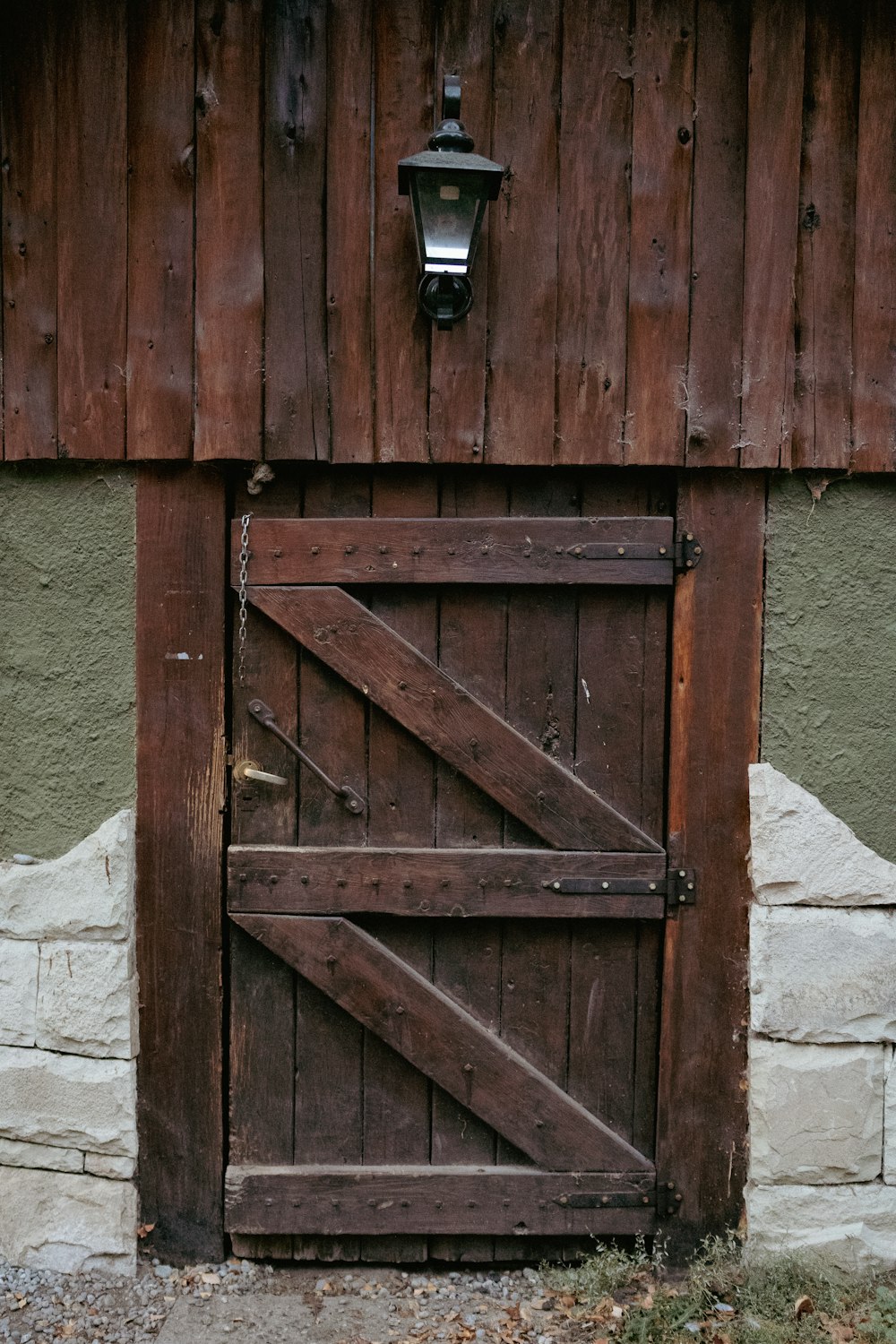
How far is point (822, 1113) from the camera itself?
9.16ft

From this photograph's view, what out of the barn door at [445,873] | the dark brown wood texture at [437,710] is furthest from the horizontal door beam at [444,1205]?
the dark brown wood texture at [437,710]

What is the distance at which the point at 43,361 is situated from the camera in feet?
9.25

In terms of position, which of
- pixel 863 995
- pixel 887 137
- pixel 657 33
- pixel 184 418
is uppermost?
pixel 657 33

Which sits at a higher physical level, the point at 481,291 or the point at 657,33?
the point at 657,33

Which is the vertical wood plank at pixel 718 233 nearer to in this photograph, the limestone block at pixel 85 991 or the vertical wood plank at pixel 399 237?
the vertical wood plank at pixel 399 237

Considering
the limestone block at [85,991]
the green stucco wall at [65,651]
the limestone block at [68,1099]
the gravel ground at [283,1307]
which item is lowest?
the gravel ground at [283,1307]

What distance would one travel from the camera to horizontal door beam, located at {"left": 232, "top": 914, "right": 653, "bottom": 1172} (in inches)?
114

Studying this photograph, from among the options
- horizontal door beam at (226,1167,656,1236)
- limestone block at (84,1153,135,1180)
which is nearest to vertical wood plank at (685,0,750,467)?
horizontal door beam at (226,1167,656,1236)

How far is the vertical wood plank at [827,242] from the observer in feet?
9.02

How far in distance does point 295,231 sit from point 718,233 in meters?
1.14

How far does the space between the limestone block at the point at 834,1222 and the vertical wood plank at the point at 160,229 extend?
8.61 ft

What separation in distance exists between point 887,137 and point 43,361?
2.36 meters

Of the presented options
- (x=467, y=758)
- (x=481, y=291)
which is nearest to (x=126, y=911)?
(x=467, y=758)

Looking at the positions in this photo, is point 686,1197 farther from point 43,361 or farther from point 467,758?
point 43,361
